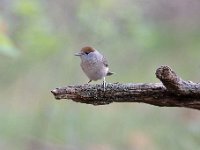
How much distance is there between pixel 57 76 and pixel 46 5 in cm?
79

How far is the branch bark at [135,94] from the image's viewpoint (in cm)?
361

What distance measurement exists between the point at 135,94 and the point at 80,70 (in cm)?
343

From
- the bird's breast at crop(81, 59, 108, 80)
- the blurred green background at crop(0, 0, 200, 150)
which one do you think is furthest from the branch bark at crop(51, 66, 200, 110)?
the blurred green background at crop(0, 0, 200, 150)

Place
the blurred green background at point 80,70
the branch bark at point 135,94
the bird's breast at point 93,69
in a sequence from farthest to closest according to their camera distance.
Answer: the blurred green background at point 80,70, the bird's breast at point 93,69, the branch bark at point 135,94

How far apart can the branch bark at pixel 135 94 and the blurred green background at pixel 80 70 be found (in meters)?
1.47

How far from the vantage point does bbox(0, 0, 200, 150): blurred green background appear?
20.3 ft

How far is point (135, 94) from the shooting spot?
3625 mm

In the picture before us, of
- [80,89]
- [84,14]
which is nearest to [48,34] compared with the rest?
[84,14]

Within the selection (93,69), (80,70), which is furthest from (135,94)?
(80,70)

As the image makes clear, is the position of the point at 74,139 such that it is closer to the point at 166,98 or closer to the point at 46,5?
the point at 46,5

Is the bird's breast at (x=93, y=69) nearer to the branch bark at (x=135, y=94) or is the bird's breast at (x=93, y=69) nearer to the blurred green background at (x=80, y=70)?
the branch bark at (x=135, y=94)

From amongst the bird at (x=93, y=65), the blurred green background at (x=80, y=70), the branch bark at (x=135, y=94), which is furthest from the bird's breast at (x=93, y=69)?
the blurred green background at (x=80, y=70)

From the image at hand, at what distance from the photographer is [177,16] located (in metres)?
8.53

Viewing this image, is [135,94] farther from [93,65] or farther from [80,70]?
[80,70]
